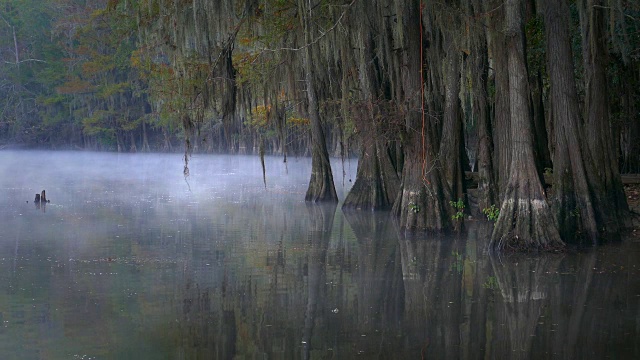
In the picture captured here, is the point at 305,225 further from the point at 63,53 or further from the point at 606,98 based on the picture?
the point at 63,53

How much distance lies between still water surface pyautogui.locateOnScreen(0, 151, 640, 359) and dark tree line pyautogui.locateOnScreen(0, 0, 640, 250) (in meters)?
0.89

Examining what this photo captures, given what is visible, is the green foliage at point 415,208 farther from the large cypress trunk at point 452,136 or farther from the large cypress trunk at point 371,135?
the large cypress trunk at point 371,135

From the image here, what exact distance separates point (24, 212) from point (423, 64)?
30.5 feet

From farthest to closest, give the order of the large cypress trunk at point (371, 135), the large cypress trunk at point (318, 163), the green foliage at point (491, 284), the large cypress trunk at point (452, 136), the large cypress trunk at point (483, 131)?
the large cypress trunk at point (318, 163), the large cypress trunk at point (483, 131), the large cypress trunk at point (452, 136), the large cypress trunk at point (371, 135), the green foliage at point (491, 284)

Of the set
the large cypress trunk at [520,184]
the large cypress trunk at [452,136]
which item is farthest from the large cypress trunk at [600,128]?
the large cypress trunk at [452,136]

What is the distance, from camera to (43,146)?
68.8m

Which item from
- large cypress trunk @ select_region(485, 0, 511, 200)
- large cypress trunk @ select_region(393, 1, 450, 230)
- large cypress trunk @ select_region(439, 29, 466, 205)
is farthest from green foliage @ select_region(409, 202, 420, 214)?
large cypress trunk @ select_region(485, 0, 511, 200)

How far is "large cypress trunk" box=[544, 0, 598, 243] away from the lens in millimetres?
14461

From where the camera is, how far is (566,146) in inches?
577

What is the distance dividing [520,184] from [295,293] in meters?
4.38

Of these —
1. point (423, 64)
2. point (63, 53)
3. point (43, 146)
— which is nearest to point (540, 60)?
point (423, 64)

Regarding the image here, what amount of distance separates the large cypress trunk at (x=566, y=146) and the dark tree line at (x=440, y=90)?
22 millimetres

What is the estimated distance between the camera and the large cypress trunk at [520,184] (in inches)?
539

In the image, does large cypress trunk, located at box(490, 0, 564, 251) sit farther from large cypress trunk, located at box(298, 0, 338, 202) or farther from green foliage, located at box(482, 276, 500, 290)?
large cypress trunk, located at box(298, 0, 338, 202)
